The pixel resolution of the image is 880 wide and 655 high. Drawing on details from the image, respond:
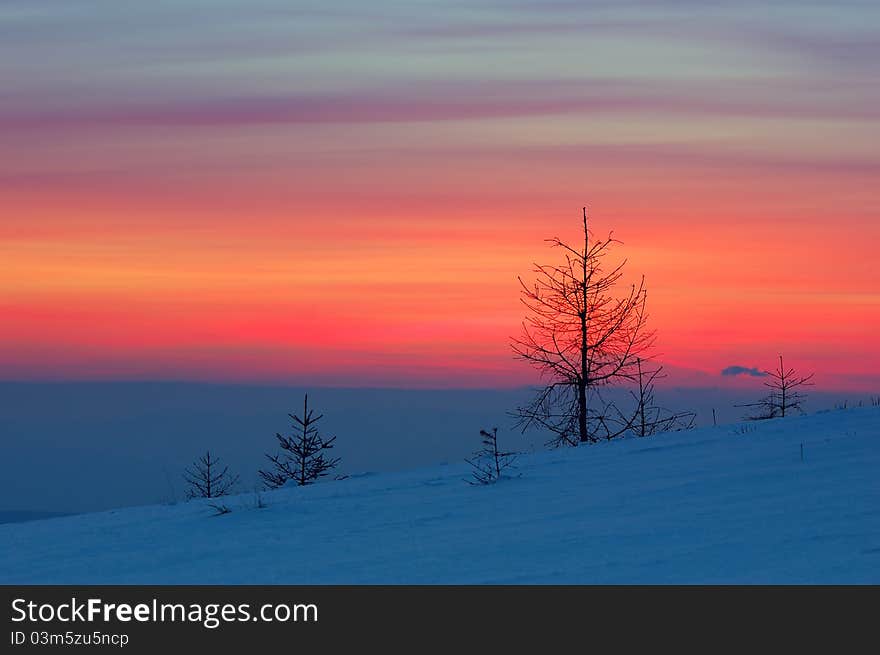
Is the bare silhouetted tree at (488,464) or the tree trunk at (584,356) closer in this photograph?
the bare silhouetted tree at (488,464)

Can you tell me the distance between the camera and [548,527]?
394 inches

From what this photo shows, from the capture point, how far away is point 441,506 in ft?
38.7

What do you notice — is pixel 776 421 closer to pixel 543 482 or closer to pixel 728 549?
pixel 543 482

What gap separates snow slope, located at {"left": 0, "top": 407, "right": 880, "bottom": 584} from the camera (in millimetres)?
8281

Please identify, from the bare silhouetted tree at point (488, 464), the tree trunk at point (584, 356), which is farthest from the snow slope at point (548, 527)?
the tree trunk at point (584, 356)

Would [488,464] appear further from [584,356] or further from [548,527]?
[584,356]

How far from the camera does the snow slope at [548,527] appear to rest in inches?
326

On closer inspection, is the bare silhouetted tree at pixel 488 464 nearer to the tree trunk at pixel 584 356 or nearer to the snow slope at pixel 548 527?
the snow slope at pixel 548 527

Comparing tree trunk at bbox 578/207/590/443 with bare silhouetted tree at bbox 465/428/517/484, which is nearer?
bare silhouetted tree at bbox 465/428/517/484

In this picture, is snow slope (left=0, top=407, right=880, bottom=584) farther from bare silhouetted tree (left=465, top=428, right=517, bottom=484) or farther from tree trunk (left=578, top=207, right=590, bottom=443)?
tree trunk (left=578, top=207, right=590, bottom=443)

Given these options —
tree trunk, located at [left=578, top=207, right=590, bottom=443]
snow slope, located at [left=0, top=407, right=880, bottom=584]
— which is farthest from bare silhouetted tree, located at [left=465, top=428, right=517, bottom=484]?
tree trunk, located at [left=578, top=207, right=590, bottom=443]

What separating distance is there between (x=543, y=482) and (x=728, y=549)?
4519mm

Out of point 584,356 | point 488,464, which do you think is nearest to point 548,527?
point 488,464
